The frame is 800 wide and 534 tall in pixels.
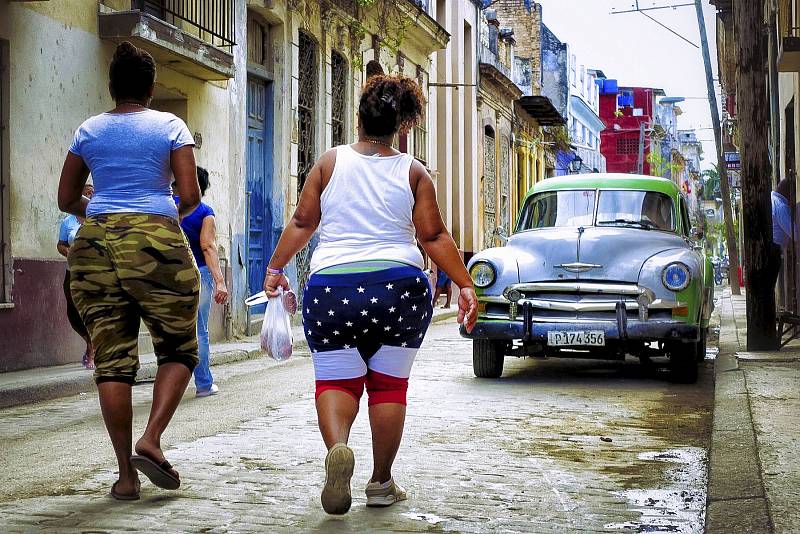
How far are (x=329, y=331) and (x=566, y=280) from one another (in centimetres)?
532

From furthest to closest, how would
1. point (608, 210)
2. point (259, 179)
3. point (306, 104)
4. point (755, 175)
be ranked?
point (306, 104) < point (259, 179) < point (755, 175) < point (608, 210)

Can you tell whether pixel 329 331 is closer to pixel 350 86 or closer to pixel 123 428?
pixel 123 428

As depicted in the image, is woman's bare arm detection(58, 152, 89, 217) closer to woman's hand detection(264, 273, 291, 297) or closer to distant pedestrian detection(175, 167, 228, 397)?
woman's hand detection(264, 273, 291, 297)

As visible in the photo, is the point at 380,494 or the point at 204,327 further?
the point at 204,327

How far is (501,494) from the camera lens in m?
4.88

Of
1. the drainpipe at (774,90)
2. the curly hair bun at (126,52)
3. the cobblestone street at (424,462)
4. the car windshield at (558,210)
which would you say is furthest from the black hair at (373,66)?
the curly hair bun at (126,52)

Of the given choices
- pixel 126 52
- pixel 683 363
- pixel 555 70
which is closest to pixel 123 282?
pixel 126 52

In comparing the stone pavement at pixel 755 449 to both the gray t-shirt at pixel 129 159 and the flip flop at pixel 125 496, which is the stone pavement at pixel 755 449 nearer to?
the flip flop at pixel 125 496

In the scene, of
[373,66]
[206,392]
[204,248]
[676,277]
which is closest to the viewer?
[204,248]

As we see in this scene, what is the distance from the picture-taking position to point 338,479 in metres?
4.15

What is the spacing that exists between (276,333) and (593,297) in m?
4.61

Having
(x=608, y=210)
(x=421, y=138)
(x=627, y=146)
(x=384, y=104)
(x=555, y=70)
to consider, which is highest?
(x=555, y=70)

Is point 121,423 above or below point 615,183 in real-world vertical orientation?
below

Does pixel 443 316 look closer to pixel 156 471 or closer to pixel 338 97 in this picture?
pixel 338 97
